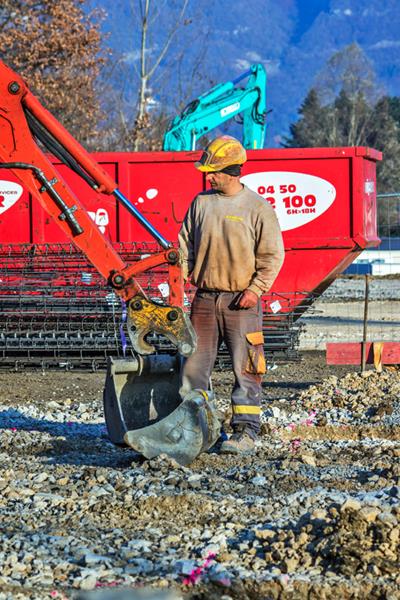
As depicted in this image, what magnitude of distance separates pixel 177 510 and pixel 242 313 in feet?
6.97

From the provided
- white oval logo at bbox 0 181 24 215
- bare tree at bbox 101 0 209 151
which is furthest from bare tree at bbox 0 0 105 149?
white oval logo at bbox 0 181 24 215

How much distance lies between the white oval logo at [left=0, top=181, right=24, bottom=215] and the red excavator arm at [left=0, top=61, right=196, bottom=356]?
6.98 meters

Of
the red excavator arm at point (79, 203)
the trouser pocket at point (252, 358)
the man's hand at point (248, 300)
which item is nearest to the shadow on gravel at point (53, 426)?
the red excavator arm at point (79, 203)

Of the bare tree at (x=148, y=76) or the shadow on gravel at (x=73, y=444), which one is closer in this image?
the shadow on gravel at (x=73, y=444)

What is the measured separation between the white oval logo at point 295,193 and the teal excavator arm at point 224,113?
2.92 meters

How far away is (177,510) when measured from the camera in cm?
709

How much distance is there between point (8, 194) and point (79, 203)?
7.43 metres

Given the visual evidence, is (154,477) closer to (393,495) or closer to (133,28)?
(393,495)

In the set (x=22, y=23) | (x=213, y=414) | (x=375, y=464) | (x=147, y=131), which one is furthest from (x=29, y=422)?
(x=147, y=131)

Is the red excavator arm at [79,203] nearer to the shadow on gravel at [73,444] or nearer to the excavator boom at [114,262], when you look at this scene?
the excavator boom at [114,262]

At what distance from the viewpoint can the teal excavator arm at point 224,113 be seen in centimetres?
1877

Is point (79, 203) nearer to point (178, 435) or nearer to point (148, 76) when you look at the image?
point (178, 435)

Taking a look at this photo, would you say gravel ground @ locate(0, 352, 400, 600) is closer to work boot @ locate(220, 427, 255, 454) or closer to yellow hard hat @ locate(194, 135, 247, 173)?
work boot @ locate(220, 427, 255, 454)

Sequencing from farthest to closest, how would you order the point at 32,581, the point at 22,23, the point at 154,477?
the point at 22,23 → the point at 154,477 → the point at 32,581
